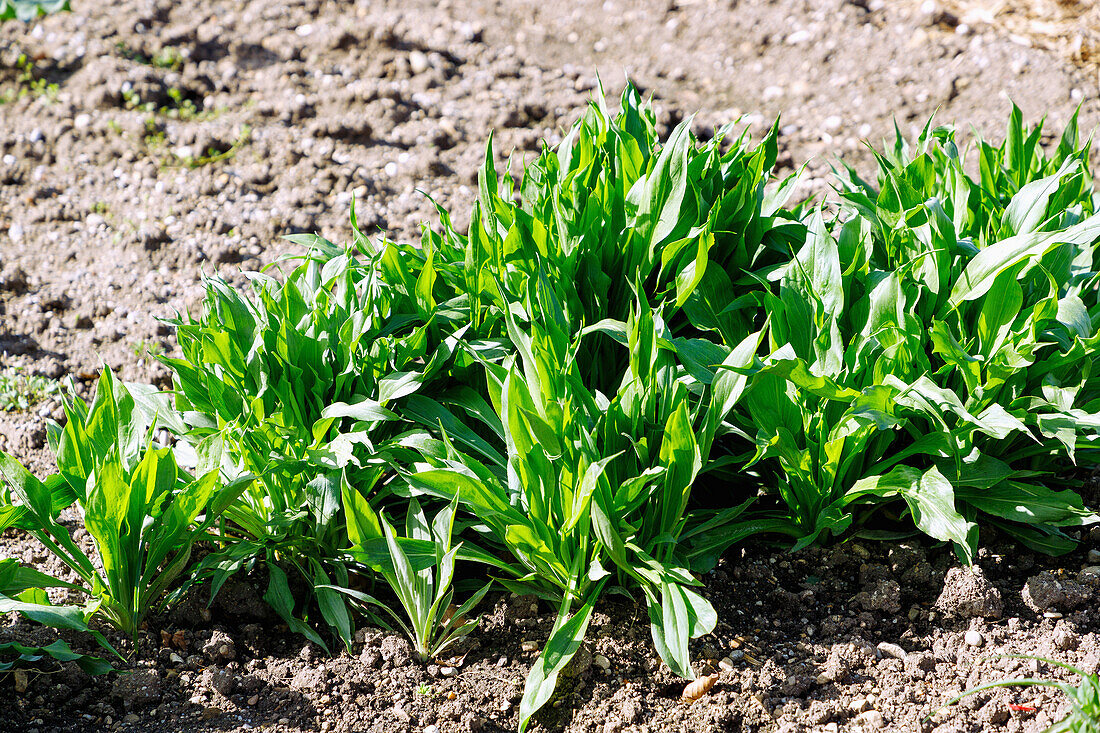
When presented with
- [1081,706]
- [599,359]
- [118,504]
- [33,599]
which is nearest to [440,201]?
[599,359]

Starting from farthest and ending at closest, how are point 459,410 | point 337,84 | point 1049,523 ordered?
1. point 337,84
2. point 459,410
3. point 1049,523

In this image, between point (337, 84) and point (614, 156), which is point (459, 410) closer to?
point (614, 156)

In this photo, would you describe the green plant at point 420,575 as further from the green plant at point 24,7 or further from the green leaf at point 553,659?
the green plant at point 24,7

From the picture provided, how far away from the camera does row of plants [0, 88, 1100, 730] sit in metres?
1.98

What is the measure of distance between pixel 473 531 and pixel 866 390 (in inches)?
39.7

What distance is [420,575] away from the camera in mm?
1981

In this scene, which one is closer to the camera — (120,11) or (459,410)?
(459,410)

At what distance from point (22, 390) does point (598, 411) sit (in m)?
2.06

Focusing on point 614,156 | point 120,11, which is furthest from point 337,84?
point 614,156

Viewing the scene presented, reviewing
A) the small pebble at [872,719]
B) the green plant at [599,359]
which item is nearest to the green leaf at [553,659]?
the green plant at [599,359]

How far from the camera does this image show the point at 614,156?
2.61 meters

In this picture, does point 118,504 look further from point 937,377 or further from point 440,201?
point 440,201

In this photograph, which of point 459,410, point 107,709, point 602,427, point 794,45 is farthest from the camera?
point 794,45

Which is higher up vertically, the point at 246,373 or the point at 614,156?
the point at 614,156
